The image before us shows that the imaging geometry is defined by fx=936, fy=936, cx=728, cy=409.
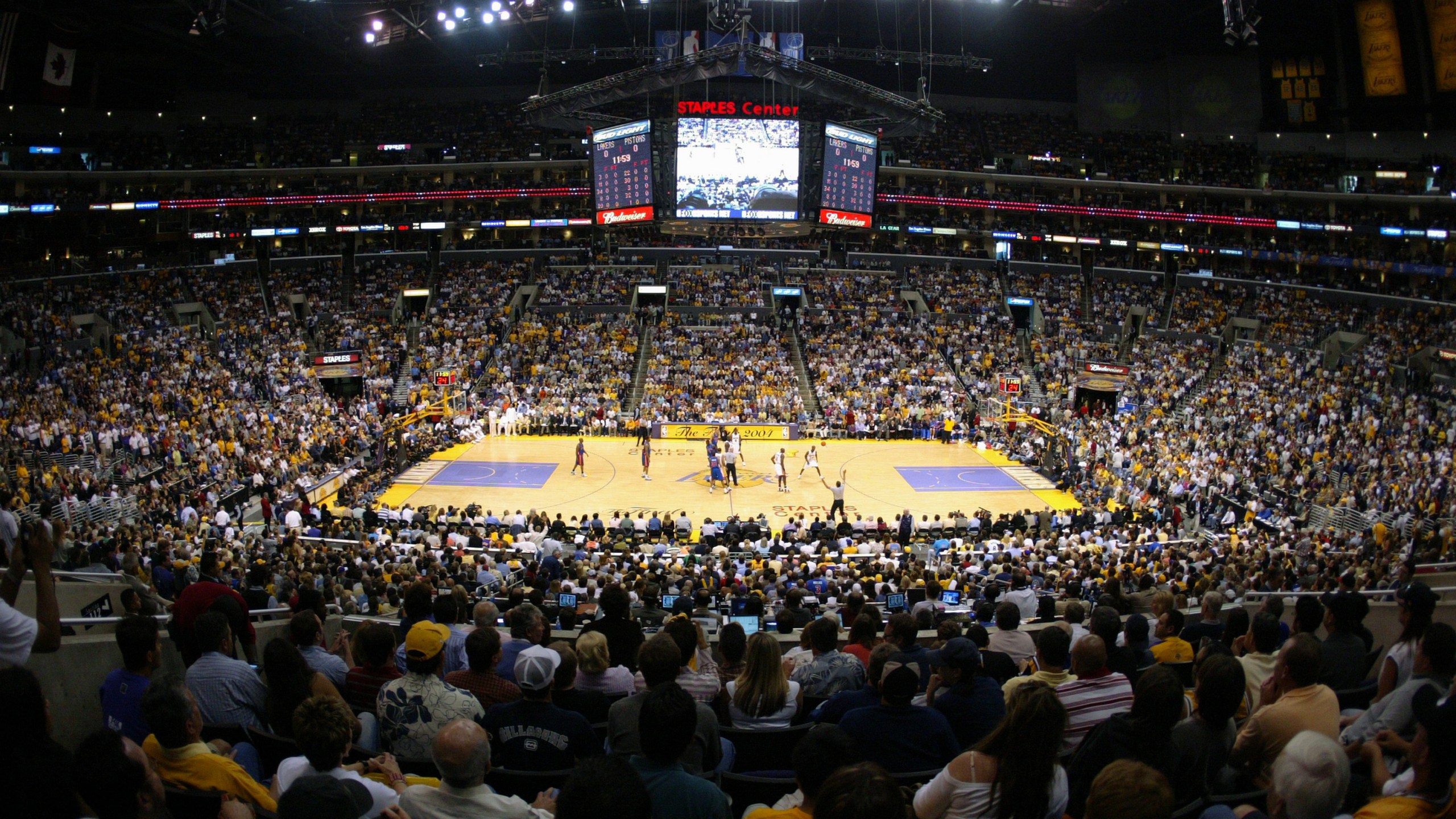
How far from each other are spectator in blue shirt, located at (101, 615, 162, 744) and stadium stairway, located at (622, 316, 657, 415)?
1361 inches

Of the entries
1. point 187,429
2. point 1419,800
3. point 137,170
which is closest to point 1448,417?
point 1419,800

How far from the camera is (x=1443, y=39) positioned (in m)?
42.8

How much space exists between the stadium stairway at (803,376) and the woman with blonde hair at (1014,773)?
3597cm

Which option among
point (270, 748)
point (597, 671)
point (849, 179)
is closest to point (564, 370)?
point (849, 179)

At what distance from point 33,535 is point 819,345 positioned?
132ft

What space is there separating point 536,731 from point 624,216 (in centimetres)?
3550

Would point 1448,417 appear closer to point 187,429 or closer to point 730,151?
point 730,151

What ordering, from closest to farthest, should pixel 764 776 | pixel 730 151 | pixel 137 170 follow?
pixel 764 776 < pixel 730 151 < pixel 137 170

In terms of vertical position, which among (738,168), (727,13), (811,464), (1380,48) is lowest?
(811,464)

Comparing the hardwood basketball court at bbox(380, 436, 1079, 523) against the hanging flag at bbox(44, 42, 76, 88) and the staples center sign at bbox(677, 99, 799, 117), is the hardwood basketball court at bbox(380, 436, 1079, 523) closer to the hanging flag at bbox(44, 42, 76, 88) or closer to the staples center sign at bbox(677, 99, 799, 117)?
the staples center sign at bbox(677, 99, 799, 117)

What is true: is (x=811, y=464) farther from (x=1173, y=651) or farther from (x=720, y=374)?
(x=1173, y=651)

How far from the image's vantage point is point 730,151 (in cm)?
3809

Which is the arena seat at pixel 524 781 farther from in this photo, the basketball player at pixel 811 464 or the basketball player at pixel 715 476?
the basketball player at pixel 811 464

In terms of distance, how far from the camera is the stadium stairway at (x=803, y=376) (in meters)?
40.6
